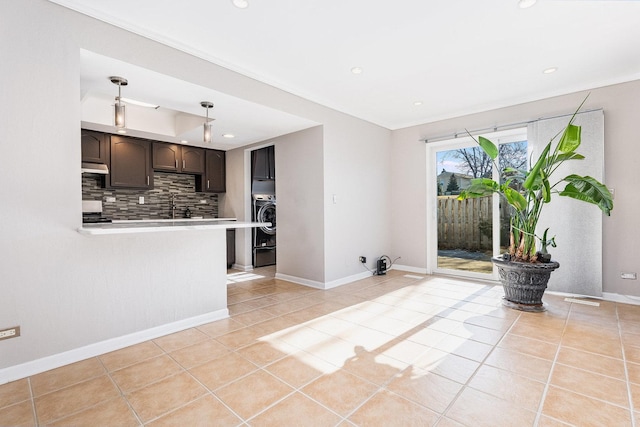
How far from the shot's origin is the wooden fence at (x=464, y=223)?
452 cm

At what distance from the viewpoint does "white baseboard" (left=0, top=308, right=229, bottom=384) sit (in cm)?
193

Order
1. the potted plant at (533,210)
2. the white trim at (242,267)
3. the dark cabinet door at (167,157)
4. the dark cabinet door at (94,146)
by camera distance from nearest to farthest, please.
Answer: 1. the potted plant at (533,210)
2. the dark cabinet door at (94,146)
3. the dark cabinet door at (167,157)
4. the white trim at (242,267)

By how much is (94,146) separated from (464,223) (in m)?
5.63

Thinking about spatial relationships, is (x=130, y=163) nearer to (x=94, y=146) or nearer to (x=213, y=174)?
(x=94, y=146)

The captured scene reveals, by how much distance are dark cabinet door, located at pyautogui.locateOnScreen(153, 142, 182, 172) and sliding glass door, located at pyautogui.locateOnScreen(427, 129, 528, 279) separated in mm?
4257

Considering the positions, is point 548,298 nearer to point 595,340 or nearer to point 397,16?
point 595,340

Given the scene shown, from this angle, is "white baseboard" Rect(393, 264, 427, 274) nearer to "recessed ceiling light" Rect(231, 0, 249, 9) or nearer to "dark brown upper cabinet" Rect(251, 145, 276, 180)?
"dark brown upper cabinet" Rect(251, 145, 276, 180)

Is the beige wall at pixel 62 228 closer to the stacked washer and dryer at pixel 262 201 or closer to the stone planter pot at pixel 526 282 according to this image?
the stacked washer and dryer at pixel 262 201

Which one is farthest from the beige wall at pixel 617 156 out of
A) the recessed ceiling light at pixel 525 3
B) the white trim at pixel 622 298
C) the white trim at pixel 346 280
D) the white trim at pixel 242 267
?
the white trim at pixel 242 267

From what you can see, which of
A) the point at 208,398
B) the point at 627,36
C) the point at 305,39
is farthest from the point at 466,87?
the point at 208,398

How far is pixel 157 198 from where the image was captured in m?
5.29

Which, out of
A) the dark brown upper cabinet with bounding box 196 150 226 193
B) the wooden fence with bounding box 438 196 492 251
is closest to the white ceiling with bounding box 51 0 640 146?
the wooden fence with bounding box 438 196 492 251

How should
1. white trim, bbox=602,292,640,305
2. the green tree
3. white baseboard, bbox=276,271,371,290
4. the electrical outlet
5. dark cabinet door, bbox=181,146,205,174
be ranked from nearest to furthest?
the electrical outlet → white trim, bbox=602,292,640,305 → white baseboard, bbox=276,271,371,290 → the green tree → dark cabinet door, bbox=181,146,205,174

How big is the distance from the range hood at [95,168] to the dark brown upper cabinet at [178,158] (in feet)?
2.40
